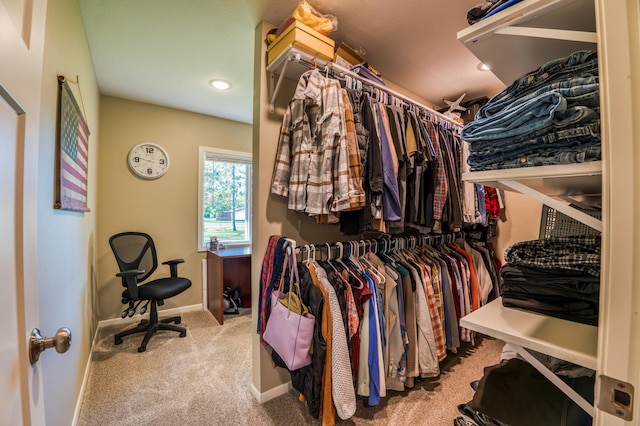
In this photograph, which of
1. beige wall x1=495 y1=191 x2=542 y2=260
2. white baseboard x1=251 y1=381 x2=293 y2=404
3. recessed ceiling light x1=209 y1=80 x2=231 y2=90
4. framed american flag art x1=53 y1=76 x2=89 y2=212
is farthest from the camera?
beige wall x1=495 y1=191 x2=542 y2=260

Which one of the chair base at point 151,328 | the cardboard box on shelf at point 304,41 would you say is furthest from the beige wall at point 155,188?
the cardboard box on shelf at point 304,41

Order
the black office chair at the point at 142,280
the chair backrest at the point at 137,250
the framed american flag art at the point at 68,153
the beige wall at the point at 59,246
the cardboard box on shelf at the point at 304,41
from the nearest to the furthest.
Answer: the beige wall at the point at 59,246 < the framed american flag art at the point at 68,153 < the cardboard box on shelf at the point at 304,41 < the black office chair at the point at 142,280 < the chair backrest at the point at 137,250

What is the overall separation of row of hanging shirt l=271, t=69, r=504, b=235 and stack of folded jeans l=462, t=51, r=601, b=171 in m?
0.70

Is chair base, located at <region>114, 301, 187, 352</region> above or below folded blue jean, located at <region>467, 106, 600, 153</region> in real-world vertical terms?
below

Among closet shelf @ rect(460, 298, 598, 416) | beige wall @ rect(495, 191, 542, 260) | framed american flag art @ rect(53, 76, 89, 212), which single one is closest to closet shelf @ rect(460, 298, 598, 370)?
closet shelf @ rect(460, 298, 598, 416)

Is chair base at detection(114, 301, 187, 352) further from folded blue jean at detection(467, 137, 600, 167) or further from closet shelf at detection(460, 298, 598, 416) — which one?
folded blue jean at detection(467, 137, 600, 167)

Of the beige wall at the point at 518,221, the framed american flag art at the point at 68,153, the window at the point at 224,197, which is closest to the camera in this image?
the framed american flag art at the point at 68,153

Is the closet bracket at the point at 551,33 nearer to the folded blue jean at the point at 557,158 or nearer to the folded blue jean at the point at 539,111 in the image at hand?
the folded blue jean at the point at 539,111

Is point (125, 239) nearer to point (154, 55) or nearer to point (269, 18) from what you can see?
point (154, 55)

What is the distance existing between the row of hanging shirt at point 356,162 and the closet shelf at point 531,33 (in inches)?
27.0

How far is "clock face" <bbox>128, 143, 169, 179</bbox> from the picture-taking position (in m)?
2.93

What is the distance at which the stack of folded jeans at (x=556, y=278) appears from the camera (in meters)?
0.71

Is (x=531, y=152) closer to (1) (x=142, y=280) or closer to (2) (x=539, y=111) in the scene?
(2) (x=539, y=111)

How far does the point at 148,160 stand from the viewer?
3.02 m
